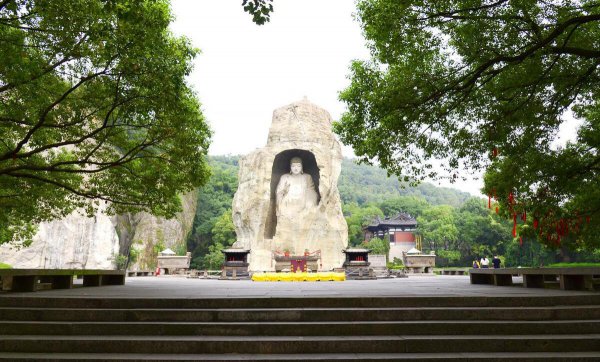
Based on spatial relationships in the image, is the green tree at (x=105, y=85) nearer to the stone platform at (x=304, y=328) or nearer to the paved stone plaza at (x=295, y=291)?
the paved stone plaza at (x=295, y=291)

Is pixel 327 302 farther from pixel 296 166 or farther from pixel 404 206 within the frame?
pixel 404 206

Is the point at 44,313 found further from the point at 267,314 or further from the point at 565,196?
the point at 565,196

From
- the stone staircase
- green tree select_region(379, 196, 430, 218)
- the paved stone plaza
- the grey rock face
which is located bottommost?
the stone staircase

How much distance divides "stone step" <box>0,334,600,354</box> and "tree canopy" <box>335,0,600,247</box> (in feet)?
15.7

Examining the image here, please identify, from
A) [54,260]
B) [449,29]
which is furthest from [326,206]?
[449,29]

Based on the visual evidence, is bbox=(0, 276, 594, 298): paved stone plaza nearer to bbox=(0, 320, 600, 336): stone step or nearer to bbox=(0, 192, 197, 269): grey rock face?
bbox=(0, 320, 600, 336): stone step

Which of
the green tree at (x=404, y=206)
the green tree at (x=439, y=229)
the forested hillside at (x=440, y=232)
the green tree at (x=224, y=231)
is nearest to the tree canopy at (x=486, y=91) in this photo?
the forested hillside at (x=440, y=232)

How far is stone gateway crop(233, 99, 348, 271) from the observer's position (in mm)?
30203

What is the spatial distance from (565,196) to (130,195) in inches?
457

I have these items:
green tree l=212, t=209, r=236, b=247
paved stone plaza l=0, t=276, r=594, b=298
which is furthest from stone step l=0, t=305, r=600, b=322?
green tree l=212, t=209, r=236, b=247

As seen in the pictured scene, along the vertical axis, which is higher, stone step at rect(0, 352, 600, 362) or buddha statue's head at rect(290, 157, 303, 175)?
buddha statue's head at rect(290, 157, 303, 175)

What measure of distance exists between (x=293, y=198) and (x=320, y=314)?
24897mm

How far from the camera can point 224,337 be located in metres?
5.18

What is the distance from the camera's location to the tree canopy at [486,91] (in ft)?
27.2
